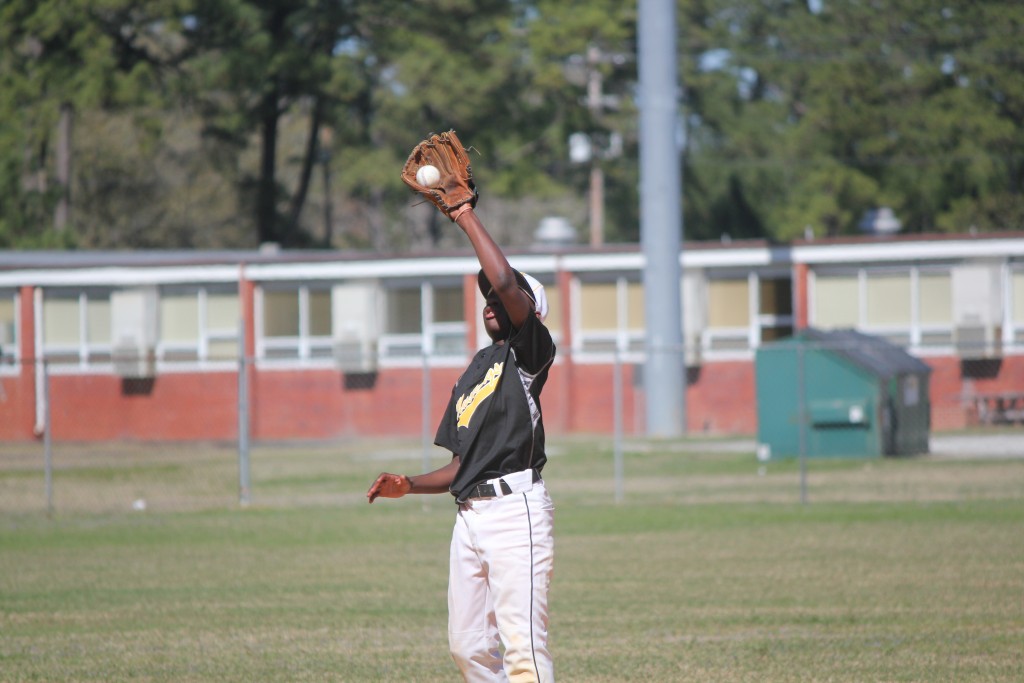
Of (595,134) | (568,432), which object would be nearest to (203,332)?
(568,432)

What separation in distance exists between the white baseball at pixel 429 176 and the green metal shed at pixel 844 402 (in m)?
16.8

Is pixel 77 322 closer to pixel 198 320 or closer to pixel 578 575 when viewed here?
pixel 198 320

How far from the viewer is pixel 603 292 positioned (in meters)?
34.2

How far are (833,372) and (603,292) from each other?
12500mm

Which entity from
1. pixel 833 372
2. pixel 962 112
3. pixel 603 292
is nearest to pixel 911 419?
pixel 833 372

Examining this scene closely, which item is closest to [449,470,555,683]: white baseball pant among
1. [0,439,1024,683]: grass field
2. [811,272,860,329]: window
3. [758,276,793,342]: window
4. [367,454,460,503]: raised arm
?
[367,454,460,503]: raised arm

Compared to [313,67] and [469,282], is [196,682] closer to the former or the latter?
[469,282]

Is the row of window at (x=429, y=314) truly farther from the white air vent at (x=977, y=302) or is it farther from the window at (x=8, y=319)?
the white air vent at (x=977, y=302)

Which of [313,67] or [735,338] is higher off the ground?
[313,67]

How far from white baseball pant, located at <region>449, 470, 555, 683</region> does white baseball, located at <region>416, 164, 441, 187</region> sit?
3.94ft

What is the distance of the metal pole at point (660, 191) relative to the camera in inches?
1156

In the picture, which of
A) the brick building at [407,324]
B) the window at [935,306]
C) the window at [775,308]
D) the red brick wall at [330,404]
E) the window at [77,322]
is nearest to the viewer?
the brick building at [407,324]

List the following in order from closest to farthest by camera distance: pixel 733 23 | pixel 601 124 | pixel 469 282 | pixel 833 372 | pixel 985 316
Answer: pixel 833 372 → pixel 985 316 → pixel 469 282 → pixel 601 124 → pixel 733 23

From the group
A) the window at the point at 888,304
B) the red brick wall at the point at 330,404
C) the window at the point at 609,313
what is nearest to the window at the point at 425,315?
the red brick wall at the point at 330,404
